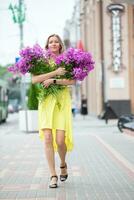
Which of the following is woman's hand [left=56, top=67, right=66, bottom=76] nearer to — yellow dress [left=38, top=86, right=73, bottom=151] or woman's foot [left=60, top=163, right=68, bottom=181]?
yellow dress [left=38, top=86, right=73, bottom=151]

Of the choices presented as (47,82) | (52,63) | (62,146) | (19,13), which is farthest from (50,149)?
(19,13)

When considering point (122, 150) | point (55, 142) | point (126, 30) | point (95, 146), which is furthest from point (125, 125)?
point (126, 30)

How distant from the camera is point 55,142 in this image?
9172mm

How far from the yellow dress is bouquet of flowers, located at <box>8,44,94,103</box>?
3.4 inches

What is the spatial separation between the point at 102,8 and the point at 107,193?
128 feet

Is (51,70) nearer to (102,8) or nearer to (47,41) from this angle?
(47,41)

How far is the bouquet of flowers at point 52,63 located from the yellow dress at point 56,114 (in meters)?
0.09

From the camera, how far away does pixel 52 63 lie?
29.9 ft

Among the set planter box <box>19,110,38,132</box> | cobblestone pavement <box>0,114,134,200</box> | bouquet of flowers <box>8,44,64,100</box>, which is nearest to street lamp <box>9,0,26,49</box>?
planter box <box>19,110,38,132</box>

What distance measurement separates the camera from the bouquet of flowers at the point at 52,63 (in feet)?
29.5

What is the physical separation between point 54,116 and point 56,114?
0.04 metres

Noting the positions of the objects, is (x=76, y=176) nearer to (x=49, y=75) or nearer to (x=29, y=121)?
(x=49, y=75)

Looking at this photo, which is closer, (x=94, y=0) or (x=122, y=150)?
(x=122, y=150)

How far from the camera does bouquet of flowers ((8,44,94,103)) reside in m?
8.98
